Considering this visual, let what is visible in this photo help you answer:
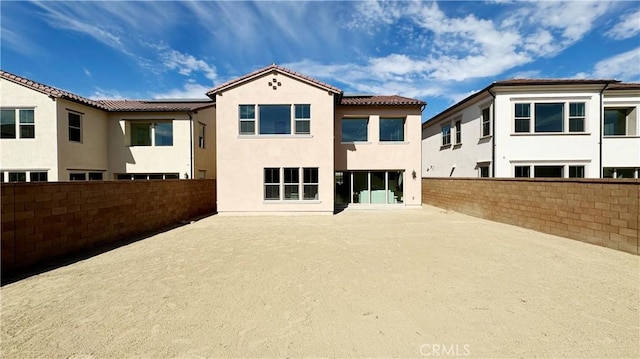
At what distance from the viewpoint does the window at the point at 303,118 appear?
12.7 meters

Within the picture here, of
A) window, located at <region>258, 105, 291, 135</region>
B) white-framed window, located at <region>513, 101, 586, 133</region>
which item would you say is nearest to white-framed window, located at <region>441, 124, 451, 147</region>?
white-framed window, located at <region>513, 101, 586, 133</region>

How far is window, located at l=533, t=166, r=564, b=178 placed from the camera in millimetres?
13547

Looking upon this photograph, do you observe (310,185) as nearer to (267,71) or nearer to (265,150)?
(265,150)

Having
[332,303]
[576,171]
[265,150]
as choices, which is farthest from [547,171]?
[332,303]

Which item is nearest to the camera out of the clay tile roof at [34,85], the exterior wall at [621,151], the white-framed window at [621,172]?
the clay tile roof at [34,85]

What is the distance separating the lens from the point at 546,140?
1346 centimetres

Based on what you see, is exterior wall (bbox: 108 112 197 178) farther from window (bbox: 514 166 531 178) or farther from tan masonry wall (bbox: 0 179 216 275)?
window (bbox: 514 166 531 178)

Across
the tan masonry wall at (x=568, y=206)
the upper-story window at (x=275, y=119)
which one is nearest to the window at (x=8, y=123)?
the upper-story window at (x=275, y=119)

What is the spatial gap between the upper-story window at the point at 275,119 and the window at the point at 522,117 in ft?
38.3

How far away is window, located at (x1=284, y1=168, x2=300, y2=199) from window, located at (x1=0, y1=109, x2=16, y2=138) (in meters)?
14.0

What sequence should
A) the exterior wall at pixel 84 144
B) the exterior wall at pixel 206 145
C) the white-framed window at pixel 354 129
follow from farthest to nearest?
the exterior wall at pixel 206 145 → the white-framed window at pixel 354 129 → the exterior wall at pixel 84 144

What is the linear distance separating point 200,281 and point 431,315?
4.03 metres

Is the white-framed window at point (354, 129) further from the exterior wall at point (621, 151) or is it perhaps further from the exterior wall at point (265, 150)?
the exterior wall at point (621, 151)

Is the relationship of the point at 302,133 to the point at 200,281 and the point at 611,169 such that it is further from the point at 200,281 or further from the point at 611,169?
the point at 611,169
